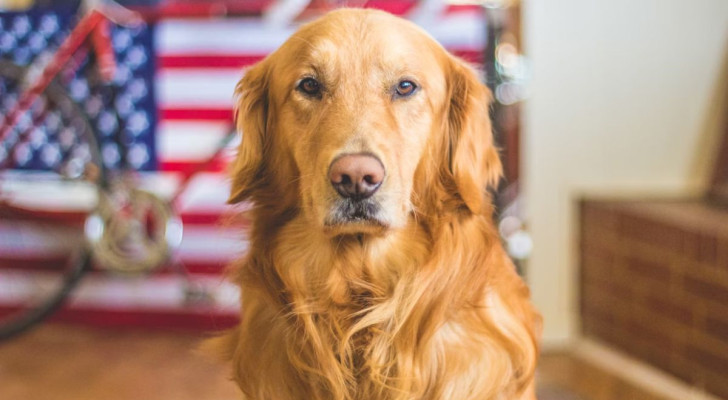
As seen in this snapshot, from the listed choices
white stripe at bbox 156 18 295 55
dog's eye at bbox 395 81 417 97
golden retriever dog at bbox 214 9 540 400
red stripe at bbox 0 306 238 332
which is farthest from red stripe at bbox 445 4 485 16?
red stripe at bbox 0 306 238 332

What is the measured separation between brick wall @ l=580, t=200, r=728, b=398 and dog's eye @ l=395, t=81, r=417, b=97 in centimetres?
123

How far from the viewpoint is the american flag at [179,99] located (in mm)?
2699

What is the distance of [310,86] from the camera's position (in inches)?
51.4

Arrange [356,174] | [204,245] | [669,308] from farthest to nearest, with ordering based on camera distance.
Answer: [204,245] → [669,308] → [356,174]

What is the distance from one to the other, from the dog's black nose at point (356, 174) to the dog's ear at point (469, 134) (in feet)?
0.83

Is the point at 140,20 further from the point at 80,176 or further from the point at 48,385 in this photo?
the point at 48,385

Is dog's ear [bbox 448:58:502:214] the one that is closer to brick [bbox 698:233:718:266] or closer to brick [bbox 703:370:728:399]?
brick [bbox 698:233:718:266]

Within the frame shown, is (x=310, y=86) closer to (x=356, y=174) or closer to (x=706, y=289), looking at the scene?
(x=356, y=174)

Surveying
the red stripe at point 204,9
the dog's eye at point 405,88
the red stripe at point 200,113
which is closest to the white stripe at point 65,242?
the red stripe at point 200,113

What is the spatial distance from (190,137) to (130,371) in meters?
0.97

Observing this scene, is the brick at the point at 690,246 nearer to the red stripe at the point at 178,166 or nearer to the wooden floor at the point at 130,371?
the wooden floor at the point at 130,371

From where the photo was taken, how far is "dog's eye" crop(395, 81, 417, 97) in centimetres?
129

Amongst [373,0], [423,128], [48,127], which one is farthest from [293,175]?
[48,127]

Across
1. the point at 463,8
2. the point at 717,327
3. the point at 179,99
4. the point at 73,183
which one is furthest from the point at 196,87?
the point at 717,327
